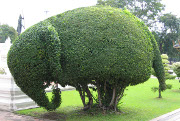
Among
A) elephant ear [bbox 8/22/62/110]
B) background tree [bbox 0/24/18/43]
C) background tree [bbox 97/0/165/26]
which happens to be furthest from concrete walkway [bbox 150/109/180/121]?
background tree [bbox 0/24/18/43]

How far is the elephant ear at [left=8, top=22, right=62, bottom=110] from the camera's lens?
19.4ft

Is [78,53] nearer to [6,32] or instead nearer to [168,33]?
[168,33]

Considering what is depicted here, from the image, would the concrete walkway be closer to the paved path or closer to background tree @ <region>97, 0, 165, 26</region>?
the paved path

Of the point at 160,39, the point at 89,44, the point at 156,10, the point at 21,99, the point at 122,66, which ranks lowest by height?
the point at 21,99

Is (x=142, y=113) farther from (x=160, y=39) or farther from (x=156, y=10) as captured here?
(x=160, y=39)

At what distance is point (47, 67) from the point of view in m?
6.07

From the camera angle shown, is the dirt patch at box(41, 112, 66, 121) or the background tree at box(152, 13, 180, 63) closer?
the dirt patch at box(41, 112, 66, 121)

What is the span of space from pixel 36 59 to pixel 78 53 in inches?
46.8

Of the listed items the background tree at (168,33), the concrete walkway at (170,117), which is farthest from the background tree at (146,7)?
the concrete walkway at (170,117)

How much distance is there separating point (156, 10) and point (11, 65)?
30.4 metres

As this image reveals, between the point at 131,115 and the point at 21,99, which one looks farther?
the point at 21,99

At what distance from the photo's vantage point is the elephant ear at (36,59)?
5.91 metres

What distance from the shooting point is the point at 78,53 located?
233 inches

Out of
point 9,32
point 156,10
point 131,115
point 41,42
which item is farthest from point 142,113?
point 9,32
